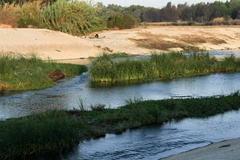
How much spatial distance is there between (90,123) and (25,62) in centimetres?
1353

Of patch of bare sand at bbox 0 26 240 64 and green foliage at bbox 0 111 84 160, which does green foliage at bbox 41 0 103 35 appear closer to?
patch of bare sand at bbox 0 26 240 64

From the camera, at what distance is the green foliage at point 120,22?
62.4 m

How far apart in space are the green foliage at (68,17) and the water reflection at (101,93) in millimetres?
25927

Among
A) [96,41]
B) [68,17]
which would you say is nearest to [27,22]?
[68,17]

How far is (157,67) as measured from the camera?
92.5ft

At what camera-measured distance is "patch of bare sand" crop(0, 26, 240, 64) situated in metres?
38.4

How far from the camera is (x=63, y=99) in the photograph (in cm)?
2058

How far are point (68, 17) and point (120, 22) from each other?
10.5m

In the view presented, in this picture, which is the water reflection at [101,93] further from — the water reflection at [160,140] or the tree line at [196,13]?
the tree line at [196,13]

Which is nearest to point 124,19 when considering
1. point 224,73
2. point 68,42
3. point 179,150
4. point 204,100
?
point 68,42

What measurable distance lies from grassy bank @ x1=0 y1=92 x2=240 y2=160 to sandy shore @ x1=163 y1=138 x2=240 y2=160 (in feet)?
9.22

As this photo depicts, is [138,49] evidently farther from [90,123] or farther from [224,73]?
[90,123]

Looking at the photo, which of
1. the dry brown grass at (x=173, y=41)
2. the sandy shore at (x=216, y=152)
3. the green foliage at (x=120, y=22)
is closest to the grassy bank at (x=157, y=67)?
the sandy shore at (x=216, y=152)

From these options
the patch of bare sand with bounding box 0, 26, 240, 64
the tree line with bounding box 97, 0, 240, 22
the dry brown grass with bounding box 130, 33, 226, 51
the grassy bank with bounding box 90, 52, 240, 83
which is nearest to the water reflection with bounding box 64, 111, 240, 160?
the grassy bank with bounding box 90, 52, 240, 83
